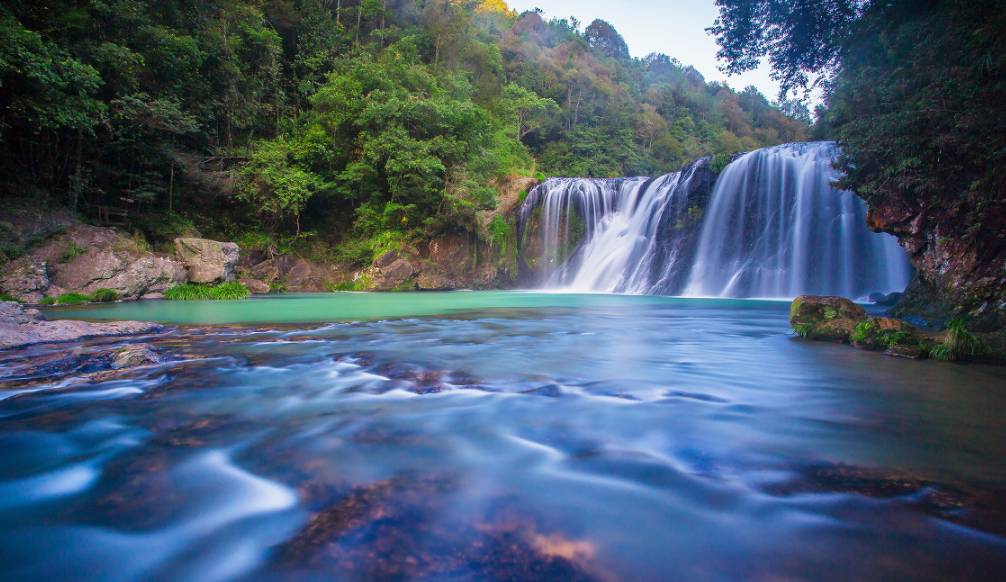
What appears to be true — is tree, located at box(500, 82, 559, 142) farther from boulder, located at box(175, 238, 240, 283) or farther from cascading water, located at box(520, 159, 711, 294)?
boulder, located at box(175, 238, 240, 283)

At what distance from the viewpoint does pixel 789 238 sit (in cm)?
1502

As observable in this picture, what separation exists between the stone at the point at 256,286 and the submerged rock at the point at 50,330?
35.8 feet

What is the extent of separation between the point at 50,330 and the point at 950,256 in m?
12.0

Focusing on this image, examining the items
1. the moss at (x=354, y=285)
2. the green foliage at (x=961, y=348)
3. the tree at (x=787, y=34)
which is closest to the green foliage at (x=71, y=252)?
the moss at (x=354, y=285)

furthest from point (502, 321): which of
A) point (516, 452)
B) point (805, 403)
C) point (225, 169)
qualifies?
point (225, 169)

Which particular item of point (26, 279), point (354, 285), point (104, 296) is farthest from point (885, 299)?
point (26, 279)

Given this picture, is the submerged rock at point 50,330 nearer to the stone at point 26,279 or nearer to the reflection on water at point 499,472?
the reflection on water at point 499,472

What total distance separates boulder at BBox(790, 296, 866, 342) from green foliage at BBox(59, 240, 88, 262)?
1607 cm

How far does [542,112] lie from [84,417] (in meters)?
35.3

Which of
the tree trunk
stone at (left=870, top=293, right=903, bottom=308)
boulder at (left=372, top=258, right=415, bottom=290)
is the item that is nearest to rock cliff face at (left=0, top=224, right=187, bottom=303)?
boulder at (left=372, top=258, right=415, bottom=290)

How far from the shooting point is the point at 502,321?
833 centimetres

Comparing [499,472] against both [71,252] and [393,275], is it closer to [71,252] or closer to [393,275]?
[71,252]

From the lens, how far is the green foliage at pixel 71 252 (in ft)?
39.1

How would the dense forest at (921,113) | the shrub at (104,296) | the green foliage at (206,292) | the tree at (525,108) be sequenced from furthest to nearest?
the tree at (525,108) < the green foliage at (206,292) < the shrub at (104,296) < the dense forest at (921,113)
